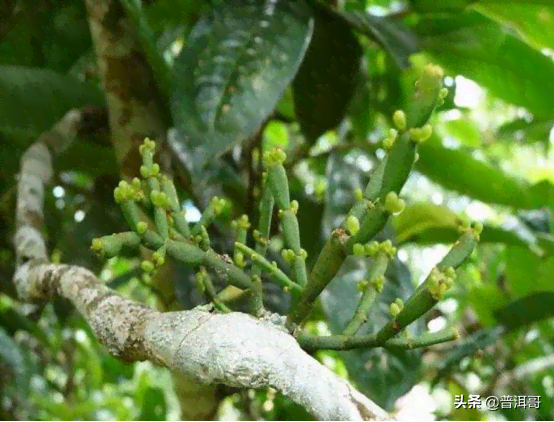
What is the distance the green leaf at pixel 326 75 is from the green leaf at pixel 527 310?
1.20 ft

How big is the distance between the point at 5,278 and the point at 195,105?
0.58m

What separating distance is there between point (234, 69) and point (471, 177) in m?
0.43

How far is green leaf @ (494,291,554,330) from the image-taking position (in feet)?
3.06

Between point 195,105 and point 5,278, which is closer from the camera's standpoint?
point 195,105

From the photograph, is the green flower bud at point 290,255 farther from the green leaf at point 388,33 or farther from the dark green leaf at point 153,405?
the dark green leaf at point 153,405

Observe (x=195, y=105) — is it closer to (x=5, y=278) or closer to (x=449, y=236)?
(x=449, y=236)

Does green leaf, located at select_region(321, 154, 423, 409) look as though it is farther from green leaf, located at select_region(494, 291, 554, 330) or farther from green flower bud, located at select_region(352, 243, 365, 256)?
green flower bud, located at select_region(352, 243, 365, 256)

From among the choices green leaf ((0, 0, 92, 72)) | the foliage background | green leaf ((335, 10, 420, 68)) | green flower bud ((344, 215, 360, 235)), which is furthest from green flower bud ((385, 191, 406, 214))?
green leaf ((0, 0, 92, 72))

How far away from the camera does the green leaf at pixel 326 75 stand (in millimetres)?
843

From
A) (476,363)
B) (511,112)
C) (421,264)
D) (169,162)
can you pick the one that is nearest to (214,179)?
(169,162)

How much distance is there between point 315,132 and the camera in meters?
0.91

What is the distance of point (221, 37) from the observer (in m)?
0.72

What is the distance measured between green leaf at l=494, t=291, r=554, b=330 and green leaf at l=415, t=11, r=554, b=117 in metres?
0.26

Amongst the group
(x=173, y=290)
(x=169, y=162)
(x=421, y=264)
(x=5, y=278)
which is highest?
(x=169, y=162)
